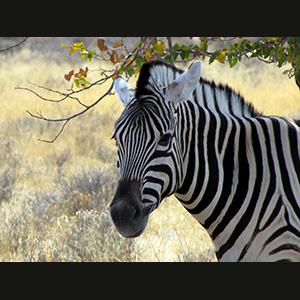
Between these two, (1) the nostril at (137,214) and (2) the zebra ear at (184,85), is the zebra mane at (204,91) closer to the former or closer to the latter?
(2) the zebra ear at (184,85)

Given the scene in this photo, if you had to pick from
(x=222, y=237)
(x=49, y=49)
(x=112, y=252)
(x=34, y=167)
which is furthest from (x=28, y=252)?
(x=49, y=49)

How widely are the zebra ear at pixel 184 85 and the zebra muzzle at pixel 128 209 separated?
2.00ft

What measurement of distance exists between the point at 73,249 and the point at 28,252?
1.70 ft

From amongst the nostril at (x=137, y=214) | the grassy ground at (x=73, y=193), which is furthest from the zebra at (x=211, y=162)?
the grassy ground at (x=73, y=193)

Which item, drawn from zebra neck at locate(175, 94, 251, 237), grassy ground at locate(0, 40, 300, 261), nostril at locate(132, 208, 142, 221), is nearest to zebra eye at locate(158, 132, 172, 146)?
zebra neck at locate(175, 94, 251, 237)

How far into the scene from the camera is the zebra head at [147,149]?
8.37 feet

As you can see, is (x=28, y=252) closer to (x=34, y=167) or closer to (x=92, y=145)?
(x=34, y=167)

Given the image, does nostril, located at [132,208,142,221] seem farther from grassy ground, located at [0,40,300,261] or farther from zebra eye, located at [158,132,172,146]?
grassy ground, located at [0,40,300,261]

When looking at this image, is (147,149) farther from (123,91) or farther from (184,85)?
(123,91)

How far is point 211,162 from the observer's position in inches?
116

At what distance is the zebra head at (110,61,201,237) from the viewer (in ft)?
8.37

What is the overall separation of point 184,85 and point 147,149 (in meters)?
0.48

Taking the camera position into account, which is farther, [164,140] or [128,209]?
[164,140]

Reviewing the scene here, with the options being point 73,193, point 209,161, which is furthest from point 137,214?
point 73,193
